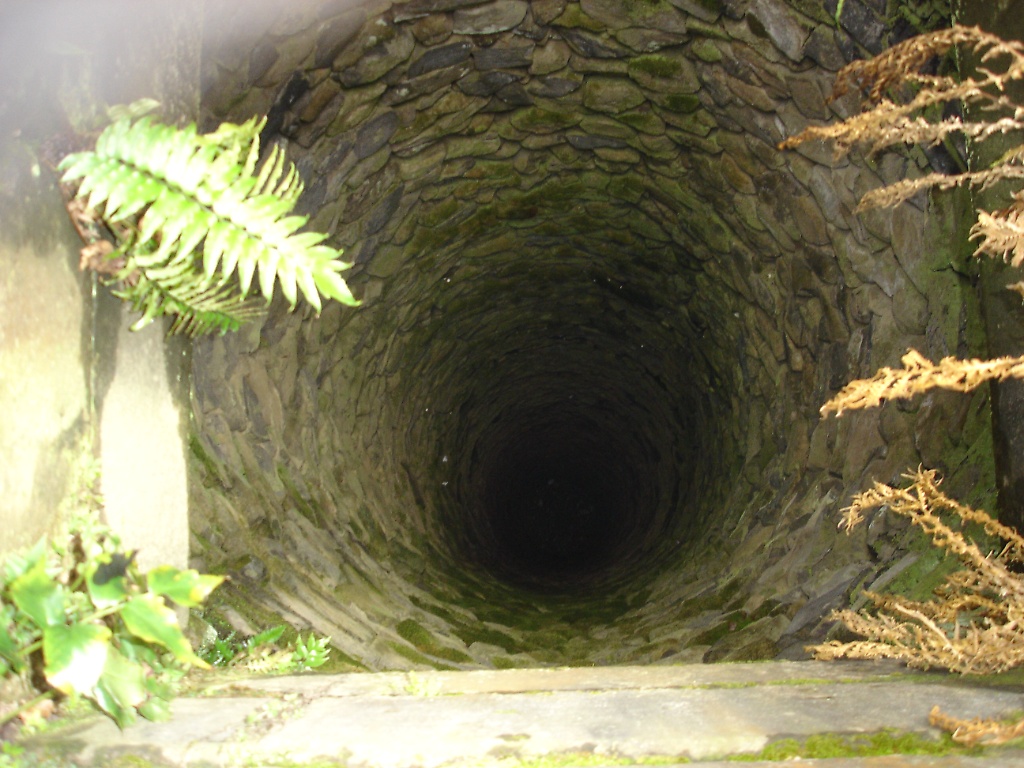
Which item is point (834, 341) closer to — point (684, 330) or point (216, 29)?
point (684, 330)

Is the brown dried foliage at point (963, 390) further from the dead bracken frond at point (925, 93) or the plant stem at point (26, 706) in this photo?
the plant stem at point (26, 706)

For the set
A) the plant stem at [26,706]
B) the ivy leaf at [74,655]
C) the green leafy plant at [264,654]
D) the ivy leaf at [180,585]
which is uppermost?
the ivy leaf at [180,585]

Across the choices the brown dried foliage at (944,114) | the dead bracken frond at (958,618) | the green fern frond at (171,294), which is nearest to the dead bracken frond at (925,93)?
the brown dried foliage at (944,114)

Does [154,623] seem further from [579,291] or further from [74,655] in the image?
[579,291]

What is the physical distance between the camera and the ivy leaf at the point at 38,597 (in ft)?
5.49

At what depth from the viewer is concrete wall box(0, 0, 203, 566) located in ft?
6.10

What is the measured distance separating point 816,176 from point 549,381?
4337mm

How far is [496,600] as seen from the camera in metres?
5.06

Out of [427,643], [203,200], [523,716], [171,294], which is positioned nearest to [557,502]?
[427,643]

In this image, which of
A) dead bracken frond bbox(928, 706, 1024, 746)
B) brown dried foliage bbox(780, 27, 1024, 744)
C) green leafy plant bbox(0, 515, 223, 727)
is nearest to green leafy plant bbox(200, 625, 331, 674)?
green leafy plant bbox(0, 515, 223, 727)

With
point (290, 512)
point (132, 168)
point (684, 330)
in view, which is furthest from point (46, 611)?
point (684, 330)

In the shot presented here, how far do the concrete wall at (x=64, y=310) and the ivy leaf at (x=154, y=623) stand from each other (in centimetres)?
36

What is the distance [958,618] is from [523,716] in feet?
5.16

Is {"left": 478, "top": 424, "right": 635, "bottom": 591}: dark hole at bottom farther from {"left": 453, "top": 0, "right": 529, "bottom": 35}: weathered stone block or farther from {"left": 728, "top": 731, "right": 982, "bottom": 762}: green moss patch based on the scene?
{"left": 728, "top": 731, "right": 982, "bottom": 762}: green moss patch
